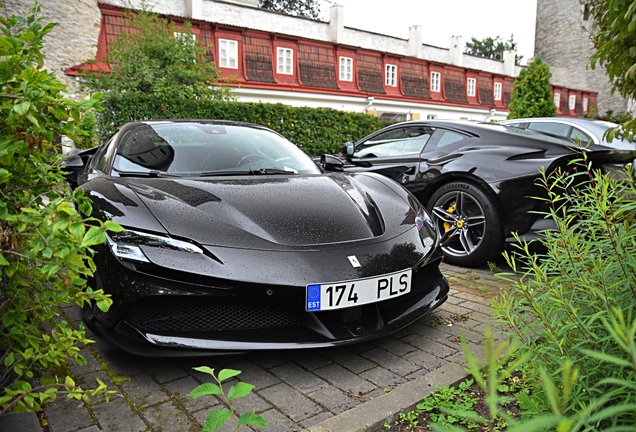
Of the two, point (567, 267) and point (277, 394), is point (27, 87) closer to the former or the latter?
point (277, 394)

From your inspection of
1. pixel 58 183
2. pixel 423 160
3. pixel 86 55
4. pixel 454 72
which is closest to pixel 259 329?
Result: pixel 58 183

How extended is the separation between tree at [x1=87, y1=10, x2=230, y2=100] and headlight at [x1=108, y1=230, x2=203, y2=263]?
8423mm

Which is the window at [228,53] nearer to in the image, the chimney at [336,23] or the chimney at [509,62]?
the chimney at [336,23]

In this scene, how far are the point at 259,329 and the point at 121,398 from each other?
2.21ft

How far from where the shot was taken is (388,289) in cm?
239

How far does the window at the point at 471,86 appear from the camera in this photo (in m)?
29.5

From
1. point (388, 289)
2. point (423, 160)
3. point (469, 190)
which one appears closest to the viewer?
point (388, 289)

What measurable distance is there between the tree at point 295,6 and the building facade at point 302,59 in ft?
70.6

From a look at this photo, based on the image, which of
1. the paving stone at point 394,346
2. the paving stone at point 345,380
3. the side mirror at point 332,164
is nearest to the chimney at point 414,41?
the side mirror at point 332,164

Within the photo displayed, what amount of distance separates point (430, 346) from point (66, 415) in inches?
73.3

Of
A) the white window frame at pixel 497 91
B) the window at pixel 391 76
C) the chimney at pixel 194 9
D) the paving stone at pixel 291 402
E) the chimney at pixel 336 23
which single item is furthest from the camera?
the white window frame at pixel 497 91

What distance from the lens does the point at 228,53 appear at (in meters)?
19.8

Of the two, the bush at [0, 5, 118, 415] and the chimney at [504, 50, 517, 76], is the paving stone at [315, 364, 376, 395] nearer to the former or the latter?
the bush at [0, 5, 118, 415]

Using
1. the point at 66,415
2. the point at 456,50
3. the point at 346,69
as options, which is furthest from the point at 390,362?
the point at 456,50
